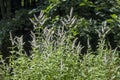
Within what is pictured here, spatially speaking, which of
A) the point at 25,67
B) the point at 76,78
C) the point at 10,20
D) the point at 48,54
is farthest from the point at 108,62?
the point at 10,20

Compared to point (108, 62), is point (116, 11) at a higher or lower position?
higher

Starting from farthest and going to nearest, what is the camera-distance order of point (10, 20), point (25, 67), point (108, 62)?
point (10, 20) → point (25, 67) → point (108, 62)

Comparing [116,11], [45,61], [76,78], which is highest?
[116,11]

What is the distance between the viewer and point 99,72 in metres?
2.52

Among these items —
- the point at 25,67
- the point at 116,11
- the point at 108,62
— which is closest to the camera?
the point at 108,62

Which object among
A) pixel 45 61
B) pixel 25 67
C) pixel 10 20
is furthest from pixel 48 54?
pixel 10 20

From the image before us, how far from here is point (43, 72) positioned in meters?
2.50

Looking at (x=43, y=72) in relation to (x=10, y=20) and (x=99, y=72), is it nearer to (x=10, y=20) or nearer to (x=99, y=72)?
(x=99, y=72)

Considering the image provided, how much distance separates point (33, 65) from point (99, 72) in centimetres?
48

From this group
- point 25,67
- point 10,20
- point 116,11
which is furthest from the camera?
point 10,20

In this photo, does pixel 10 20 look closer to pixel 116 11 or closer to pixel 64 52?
pixel 116 11

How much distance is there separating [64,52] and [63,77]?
0.27 metres

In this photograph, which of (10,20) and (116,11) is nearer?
(116,11)

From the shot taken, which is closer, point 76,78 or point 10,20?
point 76,78
